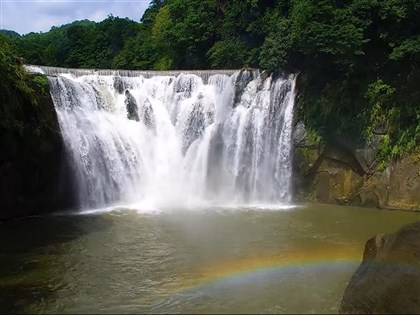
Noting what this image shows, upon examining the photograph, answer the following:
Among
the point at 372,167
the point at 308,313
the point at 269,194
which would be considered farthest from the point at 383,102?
the point at 308,313

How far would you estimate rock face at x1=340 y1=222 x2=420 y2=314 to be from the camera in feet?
25.0

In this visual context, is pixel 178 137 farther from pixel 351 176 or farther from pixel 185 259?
pixel 185 259

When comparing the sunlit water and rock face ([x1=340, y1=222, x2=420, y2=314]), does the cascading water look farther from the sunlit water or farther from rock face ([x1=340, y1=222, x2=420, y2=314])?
rock face ([x1=340, y1=222, x2=420, y2=314])

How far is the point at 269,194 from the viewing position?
61.4ft

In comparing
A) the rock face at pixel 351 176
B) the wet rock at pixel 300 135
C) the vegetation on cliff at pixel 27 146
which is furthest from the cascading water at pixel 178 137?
the vegetation on cliff at pixel 27 146

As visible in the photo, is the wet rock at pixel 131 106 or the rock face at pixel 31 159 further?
the wet rock at pixel 131 106

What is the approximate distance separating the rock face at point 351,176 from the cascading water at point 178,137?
2.06 feet

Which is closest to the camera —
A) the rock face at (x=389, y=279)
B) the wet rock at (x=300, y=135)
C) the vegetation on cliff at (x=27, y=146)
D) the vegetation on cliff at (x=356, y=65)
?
the rock face at (x=389, y=279)

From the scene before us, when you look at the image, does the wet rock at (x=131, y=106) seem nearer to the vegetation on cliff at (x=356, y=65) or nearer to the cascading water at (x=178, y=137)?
the cascading water at (x=178, y=137)

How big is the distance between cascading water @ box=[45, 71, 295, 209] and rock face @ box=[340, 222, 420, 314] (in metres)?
9.09

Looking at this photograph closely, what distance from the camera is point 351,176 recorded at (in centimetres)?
1764

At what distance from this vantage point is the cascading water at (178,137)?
17797 mm

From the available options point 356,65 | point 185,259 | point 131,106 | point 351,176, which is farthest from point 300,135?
point 185,259

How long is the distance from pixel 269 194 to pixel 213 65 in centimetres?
1084
